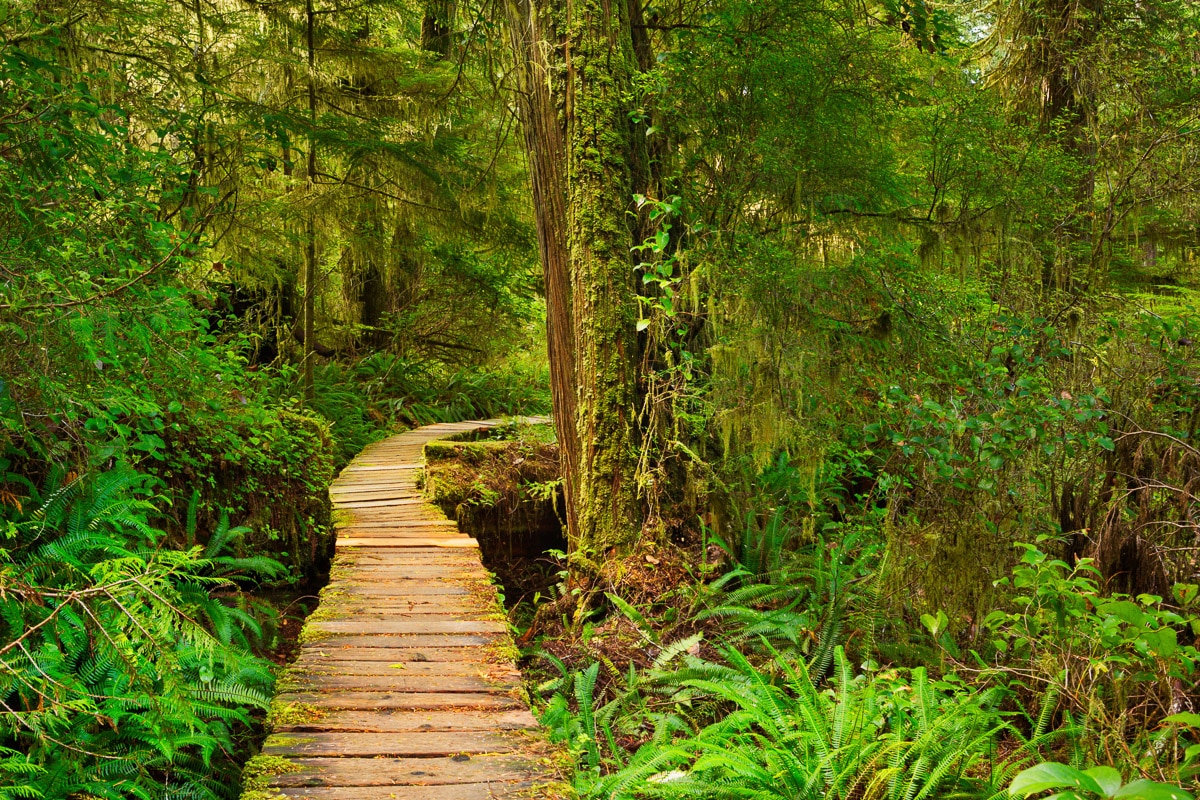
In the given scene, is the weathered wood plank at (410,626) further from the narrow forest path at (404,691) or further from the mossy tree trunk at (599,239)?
the mossy tree trunk at (599,239)

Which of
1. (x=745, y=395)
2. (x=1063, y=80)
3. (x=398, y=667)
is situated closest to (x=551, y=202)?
(x=745, y=395)

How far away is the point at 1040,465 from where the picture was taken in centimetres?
613

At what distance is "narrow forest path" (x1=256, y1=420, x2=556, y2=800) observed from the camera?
3.35m

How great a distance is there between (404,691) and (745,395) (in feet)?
10.9

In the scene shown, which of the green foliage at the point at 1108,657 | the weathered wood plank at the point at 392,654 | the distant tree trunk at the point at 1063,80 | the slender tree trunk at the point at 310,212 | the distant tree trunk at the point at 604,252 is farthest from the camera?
the slender tree trunk at the point at 310,212

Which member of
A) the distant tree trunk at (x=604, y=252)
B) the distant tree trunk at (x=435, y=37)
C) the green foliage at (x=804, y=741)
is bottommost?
the green foliage at (x=804, y=741)

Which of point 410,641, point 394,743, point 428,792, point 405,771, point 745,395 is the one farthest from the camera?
point 745,395

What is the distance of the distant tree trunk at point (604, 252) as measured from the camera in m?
6.40

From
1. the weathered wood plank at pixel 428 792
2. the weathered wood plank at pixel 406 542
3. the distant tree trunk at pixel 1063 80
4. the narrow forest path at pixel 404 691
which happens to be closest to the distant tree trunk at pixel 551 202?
the weathered wood plank at pixel 406 542

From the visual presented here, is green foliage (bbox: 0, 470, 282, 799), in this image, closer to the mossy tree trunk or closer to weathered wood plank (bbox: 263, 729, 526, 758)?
weathered wood plank (bbox: 263, 729, 526, 758)

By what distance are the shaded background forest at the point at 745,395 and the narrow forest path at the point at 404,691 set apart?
484mm

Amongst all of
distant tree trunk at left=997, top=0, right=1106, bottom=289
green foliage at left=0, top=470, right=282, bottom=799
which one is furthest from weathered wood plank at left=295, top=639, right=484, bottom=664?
distant tree trunk at left=997, top=0, right=1106, bottom=289

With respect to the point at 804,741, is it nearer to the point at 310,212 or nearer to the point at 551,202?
the point at 551,202

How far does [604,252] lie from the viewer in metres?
6.40
